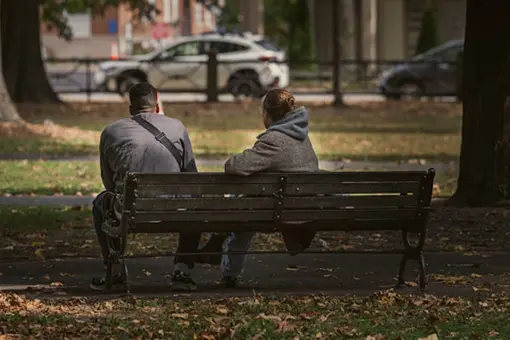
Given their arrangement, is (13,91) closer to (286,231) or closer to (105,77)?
(105,77)

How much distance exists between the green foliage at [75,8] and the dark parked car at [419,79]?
6.86 m

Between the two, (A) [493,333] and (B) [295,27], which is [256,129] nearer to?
(A) [493,333]

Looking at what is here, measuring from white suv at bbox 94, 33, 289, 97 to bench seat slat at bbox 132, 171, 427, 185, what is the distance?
27974 millimetres

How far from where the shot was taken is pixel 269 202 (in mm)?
9789

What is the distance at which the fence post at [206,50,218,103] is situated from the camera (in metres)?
37.5

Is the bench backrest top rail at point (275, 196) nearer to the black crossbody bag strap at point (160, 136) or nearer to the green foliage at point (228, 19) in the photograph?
the black crossbody bag strap at point (160, 136)

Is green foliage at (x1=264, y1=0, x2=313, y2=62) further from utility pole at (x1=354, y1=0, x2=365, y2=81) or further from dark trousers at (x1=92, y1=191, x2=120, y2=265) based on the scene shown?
dark trousers at (x1=92, y1=191, x2=120, y2=265)

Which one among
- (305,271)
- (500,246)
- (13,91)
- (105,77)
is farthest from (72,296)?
(105,77)

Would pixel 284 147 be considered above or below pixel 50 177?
above

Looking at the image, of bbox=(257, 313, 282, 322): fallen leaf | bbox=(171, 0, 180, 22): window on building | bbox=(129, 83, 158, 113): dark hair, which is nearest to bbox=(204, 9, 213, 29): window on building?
bbox=(171, 0, 180, 22): window on building

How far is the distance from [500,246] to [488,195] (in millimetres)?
1979

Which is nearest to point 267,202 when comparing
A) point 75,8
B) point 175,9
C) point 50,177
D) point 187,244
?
point 187,244

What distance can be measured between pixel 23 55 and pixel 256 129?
890cm

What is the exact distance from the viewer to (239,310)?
354 inches
